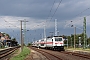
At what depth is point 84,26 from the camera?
229ft

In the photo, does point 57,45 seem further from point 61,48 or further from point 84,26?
point 84,26

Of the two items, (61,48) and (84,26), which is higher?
(84,26)

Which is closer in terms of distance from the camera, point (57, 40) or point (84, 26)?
point (57, 40)

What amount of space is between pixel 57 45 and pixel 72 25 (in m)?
17.7

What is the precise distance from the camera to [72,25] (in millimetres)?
71625

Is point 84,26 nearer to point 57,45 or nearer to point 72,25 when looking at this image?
point 72,25

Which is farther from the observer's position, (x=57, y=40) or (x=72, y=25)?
(x=72, y=25)

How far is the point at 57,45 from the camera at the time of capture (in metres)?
55.5

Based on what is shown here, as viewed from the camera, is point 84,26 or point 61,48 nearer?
point 61,48

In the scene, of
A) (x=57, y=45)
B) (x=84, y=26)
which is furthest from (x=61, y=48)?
(x=84, y=26)

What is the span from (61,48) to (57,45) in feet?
5.90

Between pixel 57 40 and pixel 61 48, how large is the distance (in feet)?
7.94

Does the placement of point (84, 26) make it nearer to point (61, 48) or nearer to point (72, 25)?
point (72, 25)

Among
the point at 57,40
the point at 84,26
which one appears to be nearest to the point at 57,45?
the point at 57,40
